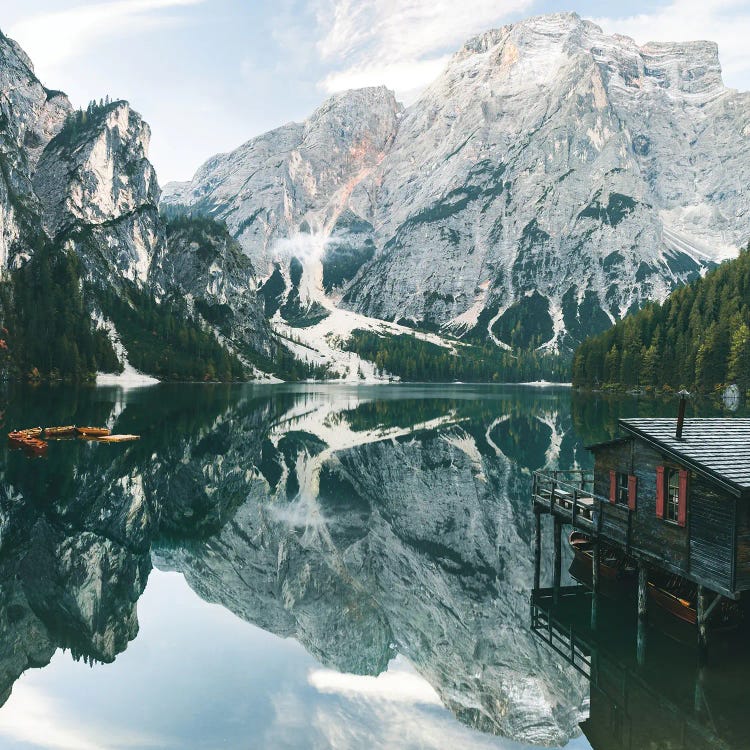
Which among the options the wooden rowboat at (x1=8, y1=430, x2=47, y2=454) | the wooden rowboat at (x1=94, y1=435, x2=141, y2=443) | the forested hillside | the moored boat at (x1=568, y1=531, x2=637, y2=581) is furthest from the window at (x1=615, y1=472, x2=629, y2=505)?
the forested hillside

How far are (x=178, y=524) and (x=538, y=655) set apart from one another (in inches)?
1089

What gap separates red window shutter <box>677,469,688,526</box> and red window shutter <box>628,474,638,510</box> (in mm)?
2872

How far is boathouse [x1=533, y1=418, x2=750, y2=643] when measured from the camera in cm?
2325

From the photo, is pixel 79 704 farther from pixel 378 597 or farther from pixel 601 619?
pixel 601 619

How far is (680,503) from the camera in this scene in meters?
25.3

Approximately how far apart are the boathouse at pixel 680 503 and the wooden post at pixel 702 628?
38 mm

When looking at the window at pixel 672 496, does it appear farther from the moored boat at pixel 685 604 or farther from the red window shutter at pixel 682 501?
the moored boat at pixel 685 604

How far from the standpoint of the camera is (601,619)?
28.9 meters

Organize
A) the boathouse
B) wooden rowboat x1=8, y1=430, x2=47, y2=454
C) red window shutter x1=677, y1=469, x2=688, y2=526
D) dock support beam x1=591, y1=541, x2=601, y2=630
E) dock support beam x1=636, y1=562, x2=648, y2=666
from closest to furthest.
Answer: the boathouse
red window shutter x1=677, y1=469, x2=688, y2=526
dock support beam x1=636, y1=562, x2=648, y2=666
dock support beam x1=591, y1=541, x2=601, y2=630
wooden rowboat x1=8, y1=430, x2=47, y2=454

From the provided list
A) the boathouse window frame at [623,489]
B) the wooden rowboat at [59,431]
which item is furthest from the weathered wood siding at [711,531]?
the wooden rowboat at [59,431]

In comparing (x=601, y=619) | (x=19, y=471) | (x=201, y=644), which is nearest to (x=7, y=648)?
(x=201, y=644)

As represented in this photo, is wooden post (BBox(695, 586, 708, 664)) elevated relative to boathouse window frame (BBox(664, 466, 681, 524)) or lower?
lower

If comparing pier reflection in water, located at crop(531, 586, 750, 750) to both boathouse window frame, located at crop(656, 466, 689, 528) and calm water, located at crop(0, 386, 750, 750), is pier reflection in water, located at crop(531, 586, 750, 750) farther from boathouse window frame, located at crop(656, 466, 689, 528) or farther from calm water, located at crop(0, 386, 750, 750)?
boathouse window frame, located at crop(656, 466, 689, 528)

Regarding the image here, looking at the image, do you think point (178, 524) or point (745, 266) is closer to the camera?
point (178, 524)
